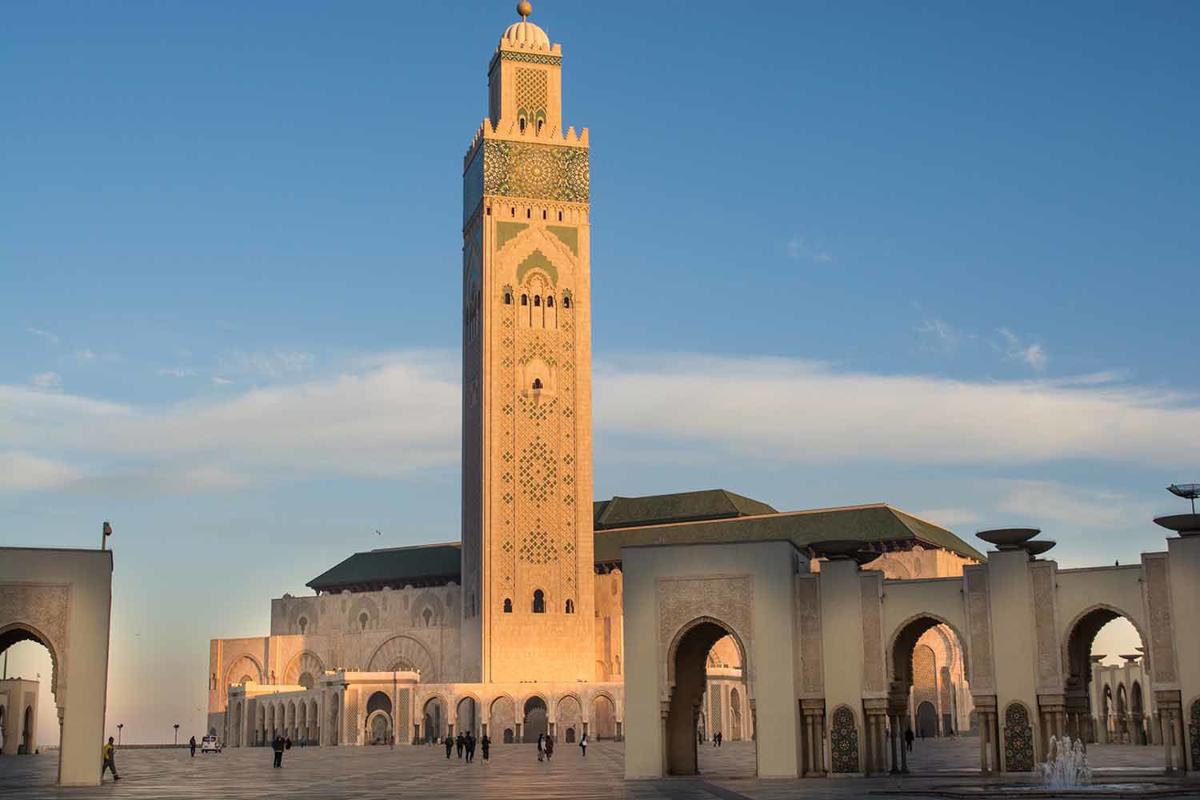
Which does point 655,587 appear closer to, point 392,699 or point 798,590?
point 798,590

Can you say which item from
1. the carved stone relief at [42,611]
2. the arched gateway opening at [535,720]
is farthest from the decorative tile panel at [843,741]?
the arched gateway opening at [535,720]

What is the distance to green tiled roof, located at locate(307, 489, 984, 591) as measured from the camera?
193 ft

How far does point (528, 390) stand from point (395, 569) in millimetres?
17145

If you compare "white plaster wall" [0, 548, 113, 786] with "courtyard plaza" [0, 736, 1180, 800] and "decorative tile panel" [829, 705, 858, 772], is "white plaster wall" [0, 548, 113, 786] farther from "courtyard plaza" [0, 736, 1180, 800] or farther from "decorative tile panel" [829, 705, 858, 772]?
"decorative tile panel" [829, 705, 858, 772]

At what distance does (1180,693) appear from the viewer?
846 inches

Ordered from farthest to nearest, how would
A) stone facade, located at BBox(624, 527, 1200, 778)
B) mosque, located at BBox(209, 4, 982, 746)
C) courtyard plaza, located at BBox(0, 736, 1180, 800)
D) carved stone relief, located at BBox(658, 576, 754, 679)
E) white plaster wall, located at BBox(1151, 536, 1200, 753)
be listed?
mosque, located at BBox(209, 4, 982, 746)
carved stone relief, located at BBox(658, 576, 754, 679)
stone facade, located at BBox(624, 527, 1200, 778)
white plaster wall, located at BBox(1151, 536, 1200, 753)
courtyard plaza, located at BBox(0, 736, 1180, 800)

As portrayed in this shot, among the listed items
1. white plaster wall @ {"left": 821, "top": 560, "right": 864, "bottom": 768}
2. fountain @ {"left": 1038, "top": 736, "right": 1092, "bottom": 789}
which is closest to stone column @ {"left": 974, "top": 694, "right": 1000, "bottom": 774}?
fountain @ {"left": 1038, "top": 736, "right": 1092, "bottom": 789}

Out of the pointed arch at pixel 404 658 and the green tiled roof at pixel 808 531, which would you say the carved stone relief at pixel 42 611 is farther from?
the pointed arch at pixel 404 658

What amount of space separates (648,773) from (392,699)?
2920cm

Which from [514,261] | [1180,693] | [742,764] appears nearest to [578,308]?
[514,261]

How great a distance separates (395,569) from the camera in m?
68.0

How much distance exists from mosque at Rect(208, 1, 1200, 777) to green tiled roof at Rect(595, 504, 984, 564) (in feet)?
0.42

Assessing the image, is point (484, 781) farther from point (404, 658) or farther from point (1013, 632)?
point (404, 658)

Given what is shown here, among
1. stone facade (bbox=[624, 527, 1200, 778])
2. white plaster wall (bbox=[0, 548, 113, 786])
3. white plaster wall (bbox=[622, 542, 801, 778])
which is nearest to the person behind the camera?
stone facade (bbox=[624, 527, 1200, 778])
